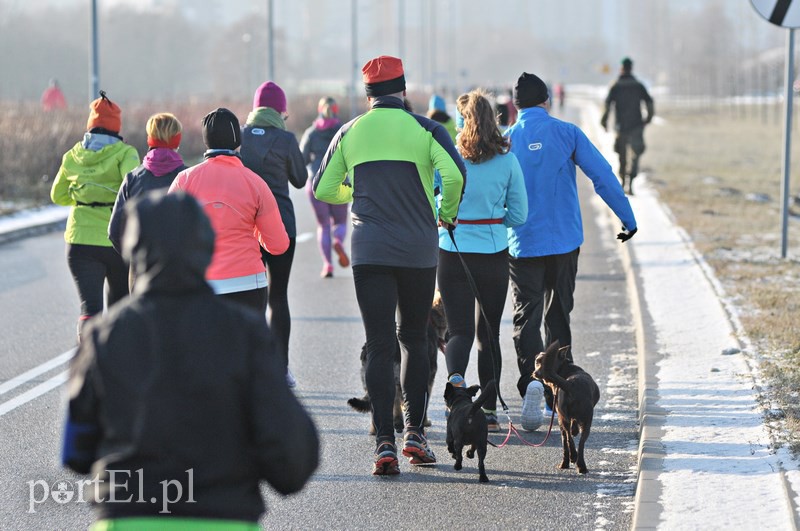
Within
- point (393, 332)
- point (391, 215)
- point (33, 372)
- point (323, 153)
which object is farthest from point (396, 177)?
point (323, 153)

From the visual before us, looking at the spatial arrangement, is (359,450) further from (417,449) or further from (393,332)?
(393,332)

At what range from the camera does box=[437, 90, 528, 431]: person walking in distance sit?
264 inches

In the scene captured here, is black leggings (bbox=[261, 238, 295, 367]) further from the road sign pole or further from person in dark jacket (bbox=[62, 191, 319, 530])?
the road sign pole

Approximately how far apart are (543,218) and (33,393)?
341 centimetres

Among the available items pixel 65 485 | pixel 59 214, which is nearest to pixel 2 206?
pixel 59 214

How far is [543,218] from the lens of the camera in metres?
7.11

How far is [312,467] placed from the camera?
3.02 m

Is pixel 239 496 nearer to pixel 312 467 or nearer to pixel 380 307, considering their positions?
pixel 312 467

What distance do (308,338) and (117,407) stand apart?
7.21 m

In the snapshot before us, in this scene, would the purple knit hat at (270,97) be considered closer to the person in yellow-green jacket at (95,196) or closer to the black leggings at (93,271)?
the person in yellow-green jacket at (95,196)

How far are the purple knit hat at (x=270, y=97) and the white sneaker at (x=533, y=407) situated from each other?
2.32 m

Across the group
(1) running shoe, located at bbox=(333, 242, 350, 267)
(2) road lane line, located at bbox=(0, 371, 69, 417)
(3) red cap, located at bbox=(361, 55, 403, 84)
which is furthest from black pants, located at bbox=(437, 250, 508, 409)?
(1) running shoe, located at bbox=(333, 242, 350, 267)

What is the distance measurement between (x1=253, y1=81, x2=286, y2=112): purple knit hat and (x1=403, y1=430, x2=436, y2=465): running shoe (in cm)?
246

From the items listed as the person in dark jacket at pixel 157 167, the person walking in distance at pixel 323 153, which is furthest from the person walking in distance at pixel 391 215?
the person walking in distance at pixel 323 153
